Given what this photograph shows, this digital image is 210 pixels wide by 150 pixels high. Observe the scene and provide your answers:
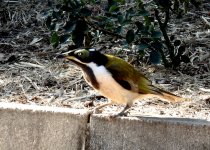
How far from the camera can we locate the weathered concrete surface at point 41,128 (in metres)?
4.81

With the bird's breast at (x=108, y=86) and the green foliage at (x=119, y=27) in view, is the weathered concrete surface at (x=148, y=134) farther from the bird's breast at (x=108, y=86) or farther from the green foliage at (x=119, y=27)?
the green foliage at (x=119, y=27)

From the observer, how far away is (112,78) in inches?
176

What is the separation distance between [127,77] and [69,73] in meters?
1.50

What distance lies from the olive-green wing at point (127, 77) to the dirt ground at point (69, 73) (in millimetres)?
290

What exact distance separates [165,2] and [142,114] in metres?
1.30

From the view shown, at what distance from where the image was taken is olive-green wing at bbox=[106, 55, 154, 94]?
452 centimetres

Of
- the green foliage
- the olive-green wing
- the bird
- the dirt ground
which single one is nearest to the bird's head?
the bird

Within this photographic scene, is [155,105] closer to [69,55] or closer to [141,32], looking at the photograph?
[141,32]

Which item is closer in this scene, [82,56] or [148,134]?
[82,56]

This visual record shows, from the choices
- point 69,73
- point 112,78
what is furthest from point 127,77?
point 69,73

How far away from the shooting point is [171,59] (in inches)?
238

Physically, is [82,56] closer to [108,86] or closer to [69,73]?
[108,86]

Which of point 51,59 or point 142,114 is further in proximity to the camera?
point 51,59

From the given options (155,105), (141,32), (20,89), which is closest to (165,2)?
(141,32)
